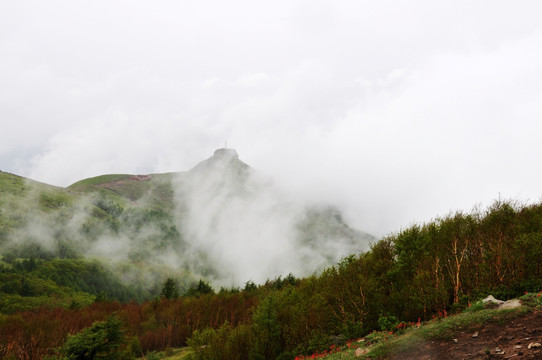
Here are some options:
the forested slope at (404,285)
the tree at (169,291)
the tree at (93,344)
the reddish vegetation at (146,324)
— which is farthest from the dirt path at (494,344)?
the tree at (169,291)

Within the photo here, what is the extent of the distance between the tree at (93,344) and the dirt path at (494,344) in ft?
67.7

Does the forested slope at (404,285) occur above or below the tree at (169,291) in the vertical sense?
above

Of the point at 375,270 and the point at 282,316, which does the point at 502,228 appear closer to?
the point at 375,270

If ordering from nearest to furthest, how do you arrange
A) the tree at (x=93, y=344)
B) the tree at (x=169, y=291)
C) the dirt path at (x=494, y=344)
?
the dirt path at (x=494, y=344) < the tree at (x=93, y=344) < the tree at (x=169, y=291)

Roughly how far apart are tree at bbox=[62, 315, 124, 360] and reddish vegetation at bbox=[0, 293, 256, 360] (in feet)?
109

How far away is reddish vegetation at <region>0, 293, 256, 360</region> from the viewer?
57231 millimetres

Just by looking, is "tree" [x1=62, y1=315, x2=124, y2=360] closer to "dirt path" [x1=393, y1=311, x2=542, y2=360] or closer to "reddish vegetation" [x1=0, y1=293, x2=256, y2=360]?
"dirt path" [x1=393, y1=311, x2=542, y2=360]

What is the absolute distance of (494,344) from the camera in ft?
40.9

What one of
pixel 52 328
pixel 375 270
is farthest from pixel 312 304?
pixel 52 328

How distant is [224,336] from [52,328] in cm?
6032

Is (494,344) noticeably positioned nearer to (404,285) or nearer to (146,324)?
(404,285)

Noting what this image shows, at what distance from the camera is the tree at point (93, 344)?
844 inches

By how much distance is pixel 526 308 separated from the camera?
46.9 ft

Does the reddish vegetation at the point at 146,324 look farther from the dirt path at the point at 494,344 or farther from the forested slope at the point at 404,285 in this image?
the dirt path at the point at 494,344
